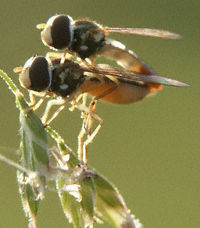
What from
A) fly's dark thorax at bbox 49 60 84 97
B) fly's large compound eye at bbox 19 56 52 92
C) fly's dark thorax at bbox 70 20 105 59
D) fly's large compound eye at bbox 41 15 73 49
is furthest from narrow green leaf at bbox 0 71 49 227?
fly's dark thorax at bbox 70 20 105 59

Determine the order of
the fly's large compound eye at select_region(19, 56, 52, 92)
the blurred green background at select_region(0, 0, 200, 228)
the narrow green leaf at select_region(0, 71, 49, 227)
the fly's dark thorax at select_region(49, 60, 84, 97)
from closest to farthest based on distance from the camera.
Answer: the narrow green leaf at select_region(0, 71, 49, 227)
the fly's large compound eye at select_region(19, 56, 52, 92)
the fly's dark thorax at select_region(49, 60, 84, 97)
the blurred green background at select_region(0, 0, 200, 228)

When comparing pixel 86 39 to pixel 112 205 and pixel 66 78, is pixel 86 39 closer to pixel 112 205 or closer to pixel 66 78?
pixel 66 78

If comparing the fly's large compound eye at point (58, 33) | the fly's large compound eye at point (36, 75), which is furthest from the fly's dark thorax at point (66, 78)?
the fly's large compound eye at point (58, 33)

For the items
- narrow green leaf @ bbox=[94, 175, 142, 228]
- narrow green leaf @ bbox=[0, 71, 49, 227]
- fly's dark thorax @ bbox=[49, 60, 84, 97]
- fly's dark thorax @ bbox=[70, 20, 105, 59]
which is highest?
fly's dark thorax @ bbox=[70, 20, 105, 59]

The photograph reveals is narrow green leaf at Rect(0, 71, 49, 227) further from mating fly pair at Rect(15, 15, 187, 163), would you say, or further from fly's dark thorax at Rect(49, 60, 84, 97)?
fly's dark thorax at Rect(49, 60, 84, 97)

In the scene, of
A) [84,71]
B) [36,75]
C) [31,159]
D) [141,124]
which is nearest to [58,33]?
[84,71]

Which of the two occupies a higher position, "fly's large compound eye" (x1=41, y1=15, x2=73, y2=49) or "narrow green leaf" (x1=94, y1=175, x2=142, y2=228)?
"fly's large compound eye" (x1=41, y1=15, x2=73, y2=49)

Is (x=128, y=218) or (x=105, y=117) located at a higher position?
(x=105, y=117)

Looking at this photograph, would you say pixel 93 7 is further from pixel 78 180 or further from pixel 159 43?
pixel 78 180

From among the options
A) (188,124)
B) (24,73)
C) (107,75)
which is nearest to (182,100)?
(188,124)
